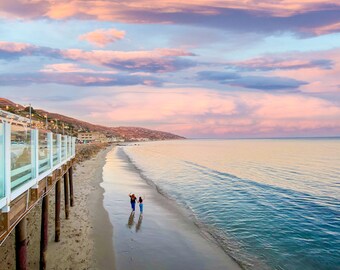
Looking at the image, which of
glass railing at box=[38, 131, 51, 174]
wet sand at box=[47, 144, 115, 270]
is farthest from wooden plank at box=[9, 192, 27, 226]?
wet sand at box=[47, 144, 115, 270]

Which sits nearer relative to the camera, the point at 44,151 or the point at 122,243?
the point at 44,151

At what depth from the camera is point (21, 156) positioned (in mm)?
7445

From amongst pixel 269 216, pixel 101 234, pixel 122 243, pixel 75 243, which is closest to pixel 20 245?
pixel 75 243

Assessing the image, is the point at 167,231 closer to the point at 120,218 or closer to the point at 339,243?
the point at 120,218

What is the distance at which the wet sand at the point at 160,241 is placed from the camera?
1430cm

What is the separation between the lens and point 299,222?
22547 millimetres

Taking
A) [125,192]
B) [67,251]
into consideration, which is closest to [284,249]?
[67,251]

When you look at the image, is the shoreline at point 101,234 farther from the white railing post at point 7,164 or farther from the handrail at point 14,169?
the white railing post at point 7,164

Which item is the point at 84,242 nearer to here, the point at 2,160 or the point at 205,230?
the point at 205,230

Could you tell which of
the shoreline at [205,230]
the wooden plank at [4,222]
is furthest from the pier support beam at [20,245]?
the shoreline at [205,230]

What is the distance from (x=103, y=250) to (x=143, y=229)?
4.32 meters

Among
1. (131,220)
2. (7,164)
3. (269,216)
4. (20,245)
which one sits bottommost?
(269,216)

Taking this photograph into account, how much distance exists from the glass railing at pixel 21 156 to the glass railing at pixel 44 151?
4.22ft

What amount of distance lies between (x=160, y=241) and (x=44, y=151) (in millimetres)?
8970
